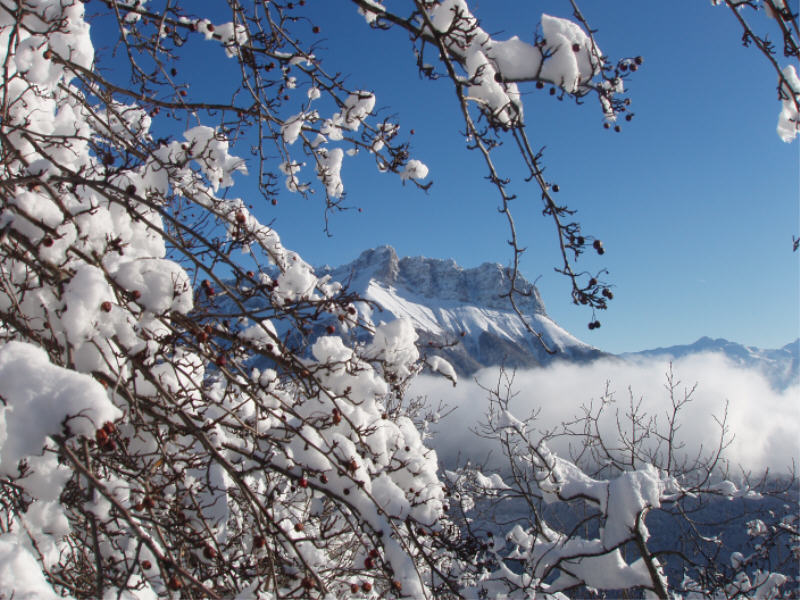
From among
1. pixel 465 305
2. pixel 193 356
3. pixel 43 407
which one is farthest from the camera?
pixel 465 305

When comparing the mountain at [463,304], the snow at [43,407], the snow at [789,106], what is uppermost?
the mountain at [463,304]

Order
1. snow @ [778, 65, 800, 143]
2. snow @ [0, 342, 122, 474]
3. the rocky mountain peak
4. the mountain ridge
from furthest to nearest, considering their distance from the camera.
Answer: the rocky mountain peak, the mountain ridge, snow @ [778, 65, 800, 143], snow @ [0, 342, 122, 474]

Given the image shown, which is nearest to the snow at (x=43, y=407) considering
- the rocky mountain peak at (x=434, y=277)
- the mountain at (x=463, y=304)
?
the mountain at (x=463, y=304)

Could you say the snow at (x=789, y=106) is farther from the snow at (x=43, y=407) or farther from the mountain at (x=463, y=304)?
the mountain at (x=463, y=304)

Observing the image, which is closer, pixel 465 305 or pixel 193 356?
pixel 193 356

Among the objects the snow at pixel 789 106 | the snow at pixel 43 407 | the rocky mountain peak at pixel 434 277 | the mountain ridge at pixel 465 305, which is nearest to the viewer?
the snow at pixel 43 407

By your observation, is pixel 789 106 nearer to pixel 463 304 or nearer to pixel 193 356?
pixel 193 356

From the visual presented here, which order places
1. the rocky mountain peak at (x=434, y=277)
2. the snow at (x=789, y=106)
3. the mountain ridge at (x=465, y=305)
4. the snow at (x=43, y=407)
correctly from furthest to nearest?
the rocky mountain peak at (x=434, y=277), the mountain ridge at (x=465, y=305), the snow at (x=789, y=106), the snow at (x=43, y=407)

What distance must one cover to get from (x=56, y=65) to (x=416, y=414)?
463 inches

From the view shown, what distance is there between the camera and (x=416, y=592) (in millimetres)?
1872

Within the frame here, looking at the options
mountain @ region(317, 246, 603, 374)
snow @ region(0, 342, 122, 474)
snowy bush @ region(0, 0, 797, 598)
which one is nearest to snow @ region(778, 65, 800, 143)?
snowy bush @ region(0, 0, 797, 598)

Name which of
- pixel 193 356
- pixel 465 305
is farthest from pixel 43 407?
pixel 465 305

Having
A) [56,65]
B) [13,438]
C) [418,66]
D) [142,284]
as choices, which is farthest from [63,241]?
[56,65]

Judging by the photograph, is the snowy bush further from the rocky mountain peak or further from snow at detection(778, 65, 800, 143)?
the rocky mountain peak
